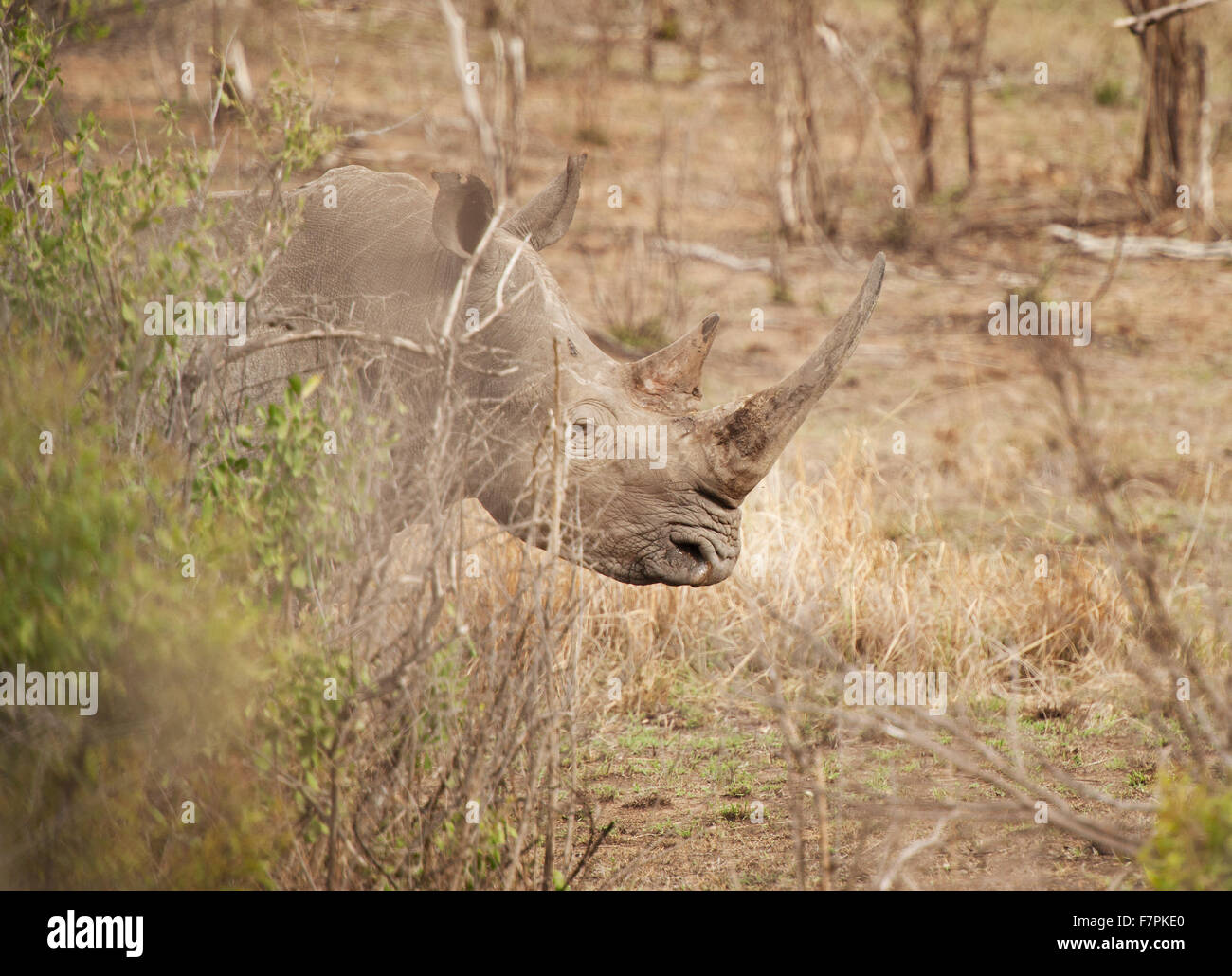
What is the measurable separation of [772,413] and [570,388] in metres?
0.67

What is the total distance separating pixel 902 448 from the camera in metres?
8.03

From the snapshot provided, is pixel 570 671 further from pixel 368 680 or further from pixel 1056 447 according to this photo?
pixel 1056 447

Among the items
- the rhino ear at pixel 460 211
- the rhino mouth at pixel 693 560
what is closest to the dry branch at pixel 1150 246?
the rhino mouth at pixel 693 560

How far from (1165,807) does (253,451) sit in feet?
8.69

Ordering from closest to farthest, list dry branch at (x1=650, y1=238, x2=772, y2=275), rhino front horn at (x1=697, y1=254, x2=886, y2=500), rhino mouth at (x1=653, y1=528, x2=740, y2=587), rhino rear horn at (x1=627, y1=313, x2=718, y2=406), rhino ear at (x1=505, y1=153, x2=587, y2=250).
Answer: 1. rhino front horn at (x1=697, y1=254, x2=886, y2=500)
2. rhino mouth at (x1=653, y1=528, x2=740, y2=587)
3. rhino rear horn at (x1=627, y1=313, x2=718, y2=406)
4. rhino ear at (x1=505, y1=153, x2=587, y2=250)
5. dry branch at (x1=650, y1=238, x2=772, y2=275)

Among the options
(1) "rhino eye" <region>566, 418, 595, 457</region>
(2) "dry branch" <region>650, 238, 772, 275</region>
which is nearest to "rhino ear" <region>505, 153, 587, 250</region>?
(1) "rhino eye" <region>566, 418, 595, 457</region>

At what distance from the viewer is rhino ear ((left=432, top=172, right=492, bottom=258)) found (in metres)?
4.46

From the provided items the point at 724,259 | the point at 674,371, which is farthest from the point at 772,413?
the point at 724,259

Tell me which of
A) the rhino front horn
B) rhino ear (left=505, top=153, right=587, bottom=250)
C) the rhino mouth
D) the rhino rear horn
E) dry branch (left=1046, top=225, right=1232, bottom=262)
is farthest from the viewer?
dry branch (left=1046, top=225, right=1232, bottom=262)

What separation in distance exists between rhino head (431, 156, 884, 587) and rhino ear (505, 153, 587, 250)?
15.8 inches

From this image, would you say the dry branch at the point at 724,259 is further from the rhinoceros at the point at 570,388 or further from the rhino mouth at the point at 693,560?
the rhino mouth at the point at 693,560

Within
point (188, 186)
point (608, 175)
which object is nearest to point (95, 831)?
point (188, 186)

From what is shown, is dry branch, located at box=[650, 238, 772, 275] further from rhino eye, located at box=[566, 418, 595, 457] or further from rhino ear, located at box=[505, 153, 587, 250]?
rhino eye, located at box=[566, 418, 595, 457]
